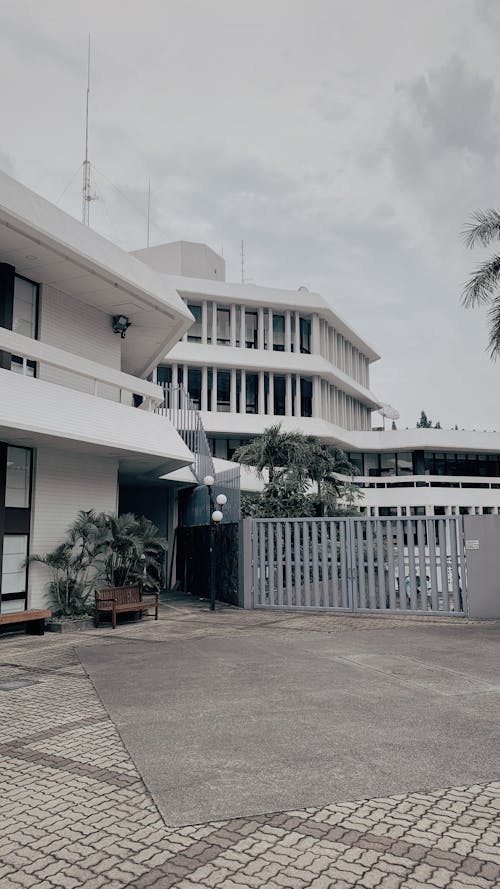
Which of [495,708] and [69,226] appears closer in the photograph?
[495,708]

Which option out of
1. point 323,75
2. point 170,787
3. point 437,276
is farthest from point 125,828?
point 437,276

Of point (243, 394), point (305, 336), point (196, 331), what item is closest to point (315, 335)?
point (305, 336)

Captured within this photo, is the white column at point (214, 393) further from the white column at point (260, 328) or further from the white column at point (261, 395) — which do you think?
the white column at point (260, 328)

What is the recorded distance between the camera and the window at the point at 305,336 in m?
39.4

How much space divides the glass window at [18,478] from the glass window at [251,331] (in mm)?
25137

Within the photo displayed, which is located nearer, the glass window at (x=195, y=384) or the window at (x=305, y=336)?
the glass window at (x=195, y=384)

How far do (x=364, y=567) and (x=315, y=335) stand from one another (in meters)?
26.2

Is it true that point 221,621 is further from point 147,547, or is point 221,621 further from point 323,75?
point 323,75

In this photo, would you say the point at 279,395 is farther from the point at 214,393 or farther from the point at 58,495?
the point at 58,495

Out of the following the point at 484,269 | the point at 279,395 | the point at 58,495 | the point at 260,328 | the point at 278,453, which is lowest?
the point at 58,495

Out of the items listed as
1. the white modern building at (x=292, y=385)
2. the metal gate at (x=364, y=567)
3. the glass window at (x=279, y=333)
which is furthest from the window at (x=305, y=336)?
the metal gate at (x=364, y=567)

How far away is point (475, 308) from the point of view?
17969mm

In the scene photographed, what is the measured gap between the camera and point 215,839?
3572mm

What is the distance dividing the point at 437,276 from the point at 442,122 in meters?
10.5
